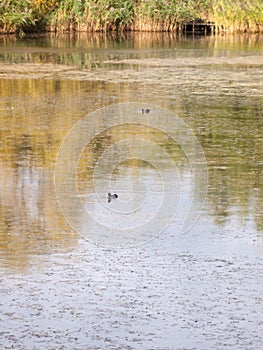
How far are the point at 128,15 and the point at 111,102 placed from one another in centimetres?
1268

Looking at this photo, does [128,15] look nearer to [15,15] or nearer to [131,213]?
[15,15]

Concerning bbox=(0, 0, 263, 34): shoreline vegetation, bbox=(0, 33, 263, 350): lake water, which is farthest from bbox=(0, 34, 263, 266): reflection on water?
bbox=(0, 0, 263, 34): shoreline vegetation

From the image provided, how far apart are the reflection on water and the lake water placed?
0.03 metres

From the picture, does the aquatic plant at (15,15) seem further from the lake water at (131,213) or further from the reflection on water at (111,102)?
the lake water at (131,213)

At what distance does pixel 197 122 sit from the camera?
1136 centimetres

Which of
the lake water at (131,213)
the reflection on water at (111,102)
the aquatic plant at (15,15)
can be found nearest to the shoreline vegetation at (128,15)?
the aquatic plant at (15,15)

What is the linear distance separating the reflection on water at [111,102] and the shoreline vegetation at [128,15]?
4.02 feet

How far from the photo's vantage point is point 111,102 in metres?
12.9

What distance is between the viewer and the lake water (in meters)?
5.29

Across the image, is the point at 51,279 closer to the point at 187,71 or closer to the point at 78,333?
the point at 78,333

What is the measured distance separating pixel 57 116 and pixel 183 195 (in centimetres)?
409

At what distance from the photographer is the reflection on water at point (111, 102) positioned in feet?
24.6

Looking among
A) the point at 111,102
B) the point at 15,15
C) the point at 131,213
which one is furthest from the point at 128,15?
the point at 131,213

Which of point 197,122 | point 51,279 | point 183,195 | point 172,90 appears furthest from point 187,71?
point 51,279
